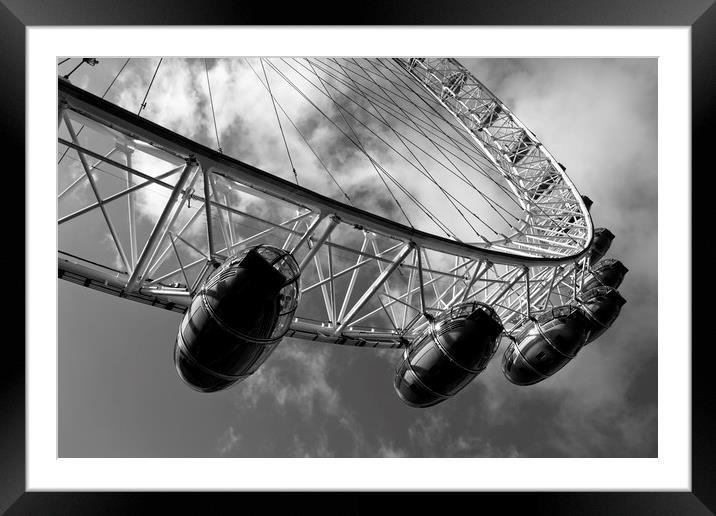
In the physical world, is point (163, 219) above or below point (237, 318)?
above

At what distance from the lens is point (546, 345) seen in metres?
16.6

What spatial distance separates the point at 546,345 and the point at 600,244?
11.9 m

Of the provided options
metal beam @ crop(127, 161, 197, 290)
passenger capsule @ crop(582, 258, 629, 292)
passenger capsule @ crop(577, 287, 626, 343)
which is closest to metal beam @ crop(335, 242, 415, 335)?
metal beam @ crop(127, 161, 197, 290)

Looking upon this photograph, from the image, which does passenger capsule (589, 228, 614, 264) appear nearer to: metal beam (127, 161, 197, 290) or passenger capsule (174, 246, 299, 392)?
passenger capsule (174, 246, 299, 392)

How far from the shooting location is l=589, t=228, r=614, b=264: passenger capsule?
25.3 metres

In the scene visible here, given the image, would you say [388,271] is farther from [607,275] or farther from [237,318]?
[607,275]

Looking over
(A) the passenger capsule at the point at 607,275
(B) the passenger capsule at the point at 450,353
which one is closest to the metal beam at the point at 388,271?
(B) the passenger capsule at the point at 450,353

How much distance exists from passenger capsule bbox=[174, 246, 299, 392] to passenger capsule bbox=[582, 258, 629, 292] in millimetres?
22201
